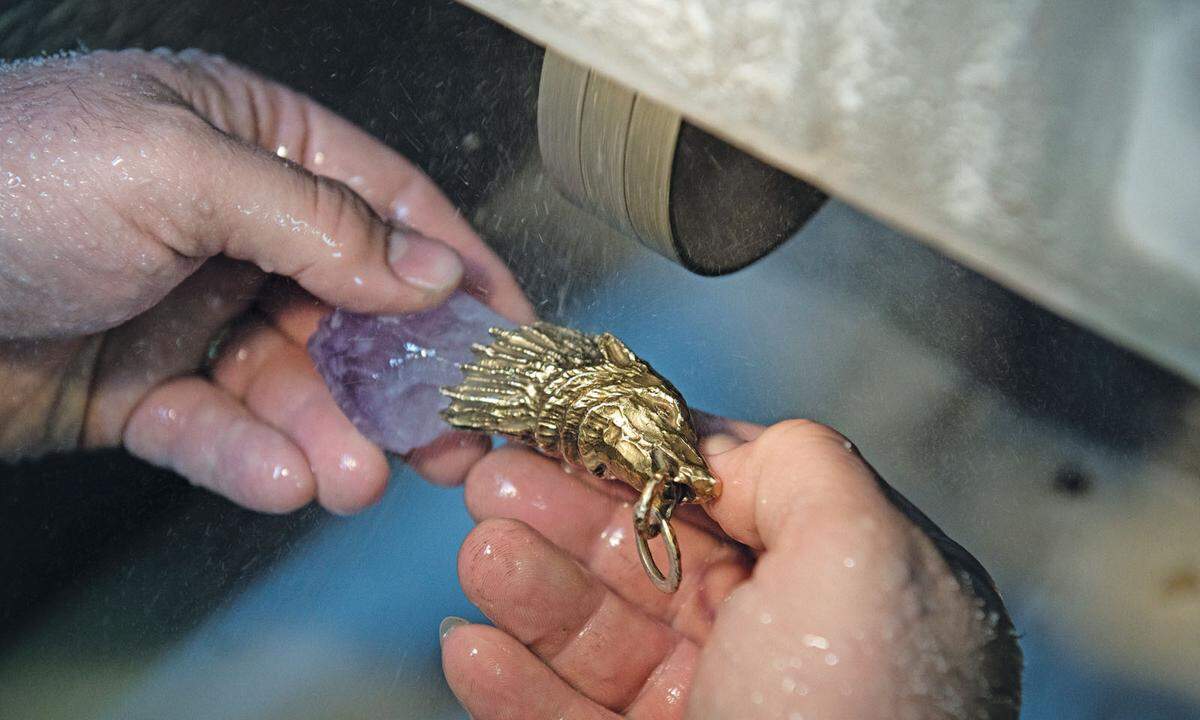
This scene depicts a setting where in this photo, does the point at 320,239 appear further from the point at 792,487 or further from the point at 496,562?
the point at 792,487

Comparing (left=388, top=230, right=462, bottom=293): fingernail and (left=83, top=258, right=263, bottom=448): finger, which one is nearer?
(left=388, top=230, right=462, bottom=293): fingernail

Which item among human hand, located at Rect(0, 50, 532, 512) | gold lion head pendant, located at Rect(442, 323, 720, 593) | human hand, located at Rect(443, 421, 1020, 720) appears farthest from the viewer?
human hand, located at Rect(0, 50, 532, 512)

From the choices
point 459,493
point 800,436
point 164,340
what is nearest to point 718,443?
point 800,436

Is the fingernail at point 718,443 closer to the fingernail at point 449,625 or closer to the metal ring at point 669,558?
the metal ring at point 669,558

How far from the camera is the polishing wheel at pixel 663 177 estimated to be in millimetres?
752

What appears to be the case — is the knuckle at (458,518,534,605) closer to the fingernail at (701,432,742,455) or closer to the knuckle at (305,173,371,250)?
the fingernail at (701,432,742,455)

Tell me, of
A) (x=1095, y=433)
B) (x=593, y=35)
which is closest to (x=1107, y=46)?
(x=593, y=35)

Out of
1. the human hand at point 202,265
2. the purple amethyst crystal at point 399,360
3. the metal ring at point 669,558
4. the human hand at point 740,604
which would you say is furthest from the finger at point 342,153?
the metal ring at point 669,558

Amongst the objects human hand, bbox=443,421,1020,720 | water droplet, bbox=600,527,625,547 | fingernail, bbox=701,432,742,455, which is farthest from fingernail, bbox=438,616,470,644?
fingernail, bbox=701,432,742,455

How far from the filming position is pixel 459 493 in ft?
3.22

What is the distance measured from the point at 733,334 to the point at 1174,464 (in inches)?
15.6

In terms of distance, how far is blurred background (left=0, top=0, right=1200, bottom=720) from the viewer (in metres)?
0.82

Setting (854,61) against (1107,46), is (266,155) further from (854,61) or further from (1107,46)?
(1107,46)

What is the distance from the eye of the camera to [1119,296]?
0.50 m
